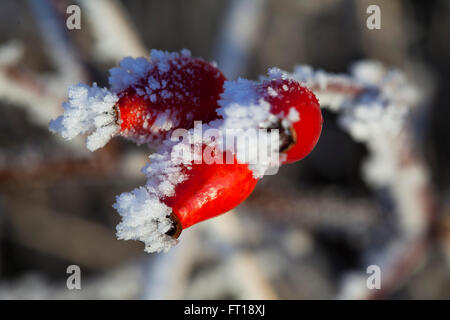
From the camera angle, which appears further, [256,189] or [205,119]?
[256,189]

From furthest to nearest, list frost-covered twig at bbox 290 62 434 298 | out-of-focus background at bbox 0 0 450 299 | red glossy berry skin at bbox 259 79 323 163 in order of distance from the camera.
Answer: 1. out-of-focus background at bbox 0 0 450 299
2. frost-covered twig at bbox 290 62 434 298
3. red glossy berry skin at bbox 259 79 323 163

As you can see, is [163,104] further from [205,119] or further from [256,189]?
[256,189]

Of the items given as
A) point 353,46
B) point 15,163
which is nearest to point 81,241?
point 15,163

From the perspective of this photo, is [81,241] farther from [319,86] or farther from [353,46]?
[319,86]

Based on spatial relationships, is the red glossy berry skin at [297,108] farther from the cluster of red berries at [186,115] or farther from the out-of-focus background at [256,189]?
the out-of-focus background at [256,189]

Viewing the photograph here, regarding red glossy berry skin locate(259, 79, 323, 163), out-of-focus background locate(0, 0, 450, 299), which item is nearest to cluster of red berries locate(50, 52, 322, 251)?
red glossy berry skin locate(259, 79, 323, 163)

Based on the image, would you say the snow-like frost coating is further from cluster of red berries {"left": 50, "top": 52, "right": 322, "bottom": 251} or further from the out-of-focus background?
the out-of-focus background

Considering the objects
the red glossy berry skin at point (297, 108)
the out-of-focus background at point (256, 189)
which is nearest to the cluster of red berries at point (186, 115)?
the red glossy berry skin at point (297, 108)

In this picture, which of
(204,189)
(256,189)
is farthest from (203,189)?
(256,189)
